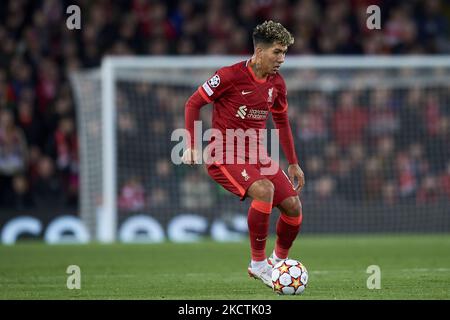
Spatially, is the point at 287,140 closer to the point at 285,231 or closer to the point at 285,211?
the point at 285,211

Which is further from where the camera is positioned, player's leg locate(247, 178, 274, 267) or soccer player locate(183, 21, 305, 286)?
soccer player locate(183, 21, 305, 286)

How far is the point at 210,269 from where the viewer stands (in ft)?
36.3

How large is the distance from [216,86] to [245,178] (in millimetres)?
835

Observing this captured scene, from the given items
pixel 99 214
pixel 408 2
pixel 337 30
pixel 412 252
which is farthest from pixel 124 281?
pixel 408 2

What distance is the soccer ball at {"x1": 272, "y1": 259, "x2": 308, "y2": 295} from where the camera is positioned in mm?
8242

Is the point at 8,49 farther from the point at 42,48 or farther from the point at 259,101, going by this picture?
the point at 259,101

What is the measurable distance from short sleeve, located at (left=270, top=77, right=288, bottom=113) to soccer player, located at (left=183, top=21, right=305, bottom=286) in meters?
0.02

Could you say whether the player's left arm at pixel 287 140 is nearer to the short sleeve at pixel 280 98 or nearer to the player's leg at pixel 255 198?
the short sleeve at pixel 280 98

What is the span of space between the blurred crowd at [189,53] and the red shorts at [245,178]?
853 centimetres

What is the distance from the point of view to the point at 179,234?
1745cm

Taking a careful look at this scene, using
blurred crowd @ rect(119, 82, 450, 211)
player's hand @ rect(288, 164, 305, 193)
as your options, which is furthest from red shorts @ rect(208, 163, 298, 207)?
blurred crowd @ rect(119, 82, 450, 211)

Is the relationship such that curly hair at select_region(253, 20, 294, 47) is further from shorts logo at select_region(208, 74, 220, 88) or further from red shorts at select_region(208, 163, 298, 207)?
red shorts at select_region(208, 163, 298, 207)
